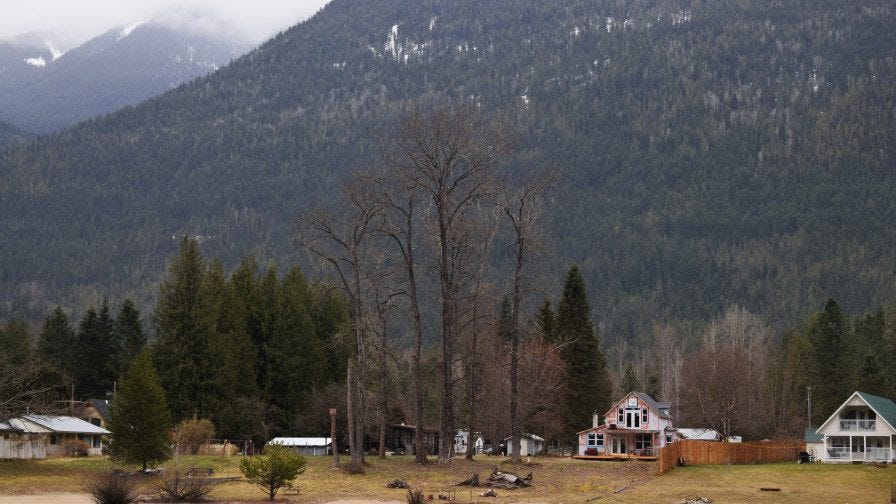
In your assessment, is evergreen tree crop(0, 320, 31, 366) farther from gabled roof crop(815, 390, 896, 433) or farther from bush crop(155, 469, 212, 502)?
gabled roof crop(815, 390, 896, 433)

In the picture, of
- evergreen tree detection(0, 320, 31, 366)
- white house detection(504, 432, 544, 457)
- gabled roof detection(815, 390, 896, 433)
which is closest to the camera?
gabled roof detection(815, 390, 896, 433)

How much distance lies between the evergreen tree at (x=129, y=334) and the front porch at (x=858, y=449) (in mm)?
48791

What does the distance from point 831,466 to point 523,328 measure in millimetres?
15908

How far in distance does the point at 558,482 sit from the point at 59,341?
186 ft

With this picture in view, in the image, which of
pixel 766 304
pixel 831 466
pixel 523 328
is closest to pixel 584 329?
pixel 523 328

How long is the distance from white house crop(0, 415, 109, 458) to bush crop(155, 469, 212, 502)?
18576 mm

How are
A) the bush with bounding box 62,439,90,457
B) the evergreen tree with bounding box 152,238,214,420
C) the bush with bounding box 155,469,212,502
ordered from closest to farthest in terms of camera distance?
the bush with bounding box 155,469,212,502 < the evergreen tree with bounding box 152,238,214,420 < the bush with bounding box 62,439,90,457

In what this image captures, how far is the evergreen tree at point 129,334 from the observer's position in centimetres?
9119

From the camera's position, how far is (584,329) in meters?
80.4

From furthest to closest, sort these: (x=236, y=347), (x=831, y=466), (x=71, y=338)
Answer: (x=71, y=338) → (x=236, y=347) → (x=831, y=466)

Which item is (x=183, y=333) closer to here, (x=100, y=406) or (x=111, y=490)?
(x=100, y=406)

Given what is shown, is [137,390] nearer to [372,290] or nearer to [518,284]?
[372,290]

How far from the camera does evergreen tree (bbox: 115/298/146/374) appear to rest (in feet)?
299

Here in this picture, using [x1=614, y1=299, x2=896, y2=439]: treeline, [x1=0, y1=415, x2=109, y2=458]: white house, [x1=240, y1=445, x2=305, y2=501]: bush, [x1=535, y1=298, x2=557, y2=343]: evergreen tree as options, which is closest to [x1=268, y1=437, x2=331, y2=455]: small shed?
[x1=0, y1=415, x2=109, y2=458]: white house
